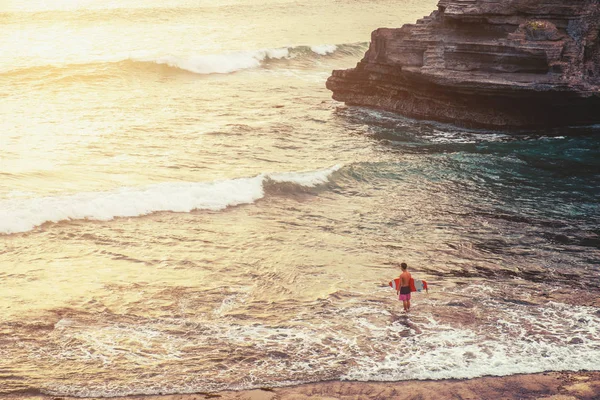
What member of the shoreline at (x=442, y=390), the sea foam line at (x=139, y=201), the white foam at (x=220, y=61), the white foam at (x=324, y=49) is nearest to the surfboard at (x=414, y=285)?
the shoreline at (x=442, y=390)

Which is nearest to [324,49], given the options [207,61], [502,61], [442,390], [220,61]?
[220,61]

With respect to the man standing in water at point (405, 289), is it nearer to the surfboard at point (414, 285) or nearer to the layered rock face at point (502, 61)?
the surfboard at point (414, 285)

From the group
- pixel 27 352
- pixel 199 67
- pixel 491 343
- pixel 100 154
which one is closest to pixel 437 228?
pixel 491 343

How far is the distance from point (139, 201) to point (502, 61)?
1400cm

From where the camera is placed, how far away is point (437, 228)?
17.3m

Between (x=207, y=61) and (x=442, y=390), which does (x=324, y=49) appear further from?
(x=442, y=390)

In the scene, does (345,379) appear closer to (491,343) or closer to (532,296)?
(491,343)

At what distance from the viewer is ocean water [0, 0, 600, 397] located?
37.1ft

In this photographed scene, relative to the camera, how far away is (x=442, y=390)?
10.5 metres

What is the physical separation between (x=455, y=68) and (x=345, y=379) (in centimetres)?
1771

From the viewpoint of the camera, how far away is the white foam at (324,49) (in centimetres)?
5106

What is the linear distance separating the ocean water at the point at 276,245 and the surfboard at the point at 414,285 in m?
0.42

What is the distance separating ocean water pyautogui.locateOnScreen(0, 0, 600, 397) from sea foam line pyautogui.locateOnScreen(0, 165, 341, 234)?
2.5 inches

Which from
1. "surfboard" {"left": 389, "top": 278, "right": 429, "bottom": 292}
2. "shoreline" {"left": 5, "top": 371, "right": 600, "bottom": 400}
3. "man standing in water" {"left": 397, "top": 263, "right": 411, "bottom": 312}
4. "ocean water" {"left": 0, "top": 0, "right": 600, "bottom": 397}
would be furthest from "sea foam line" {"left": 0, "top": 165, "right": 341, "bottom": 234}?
"shoreline" {"left": 5, "top": 371, "right": 600, "bottom": 400}
